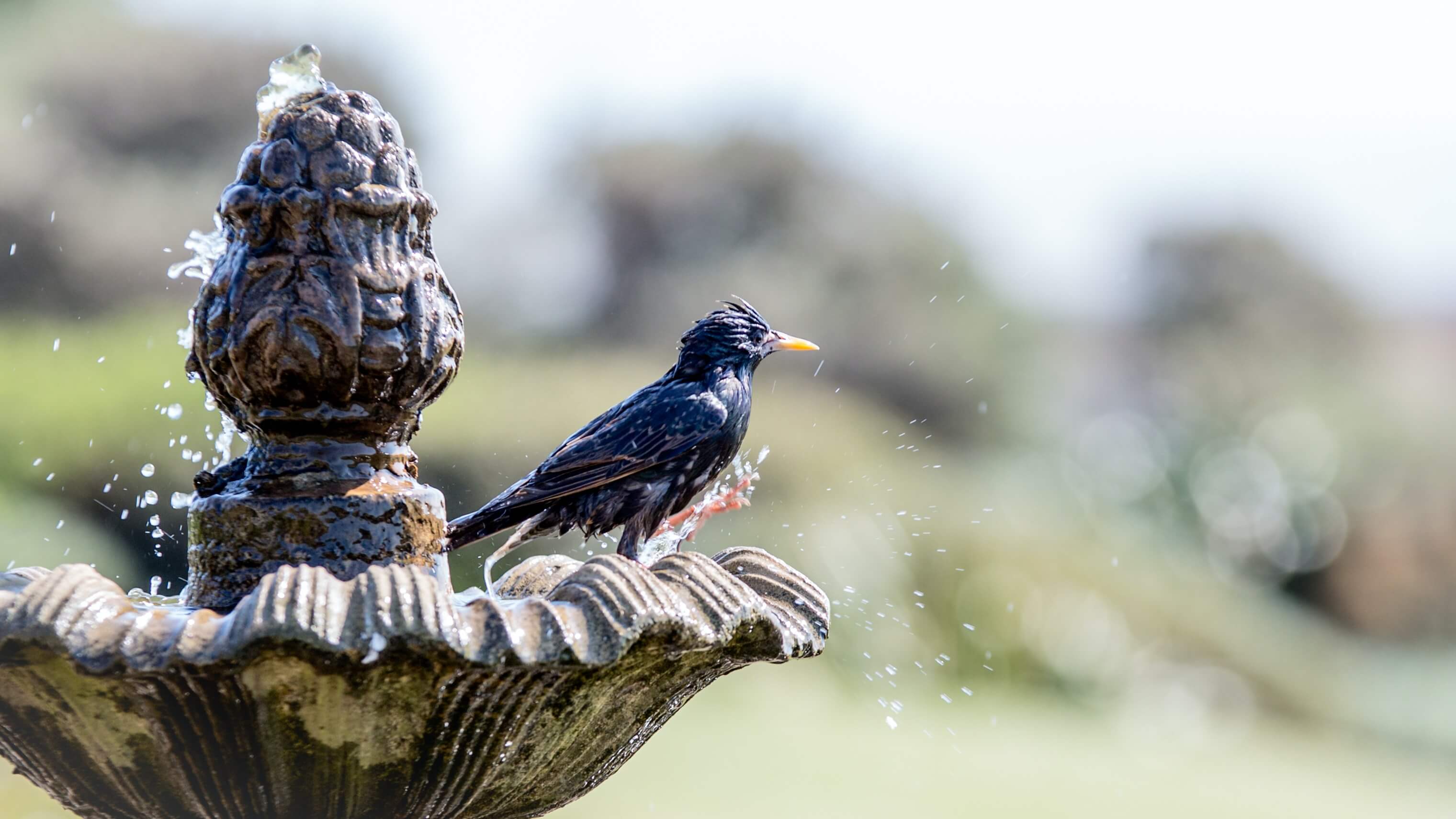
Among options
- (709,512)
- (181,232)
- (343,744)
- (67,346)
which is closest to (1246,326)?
(181,232)

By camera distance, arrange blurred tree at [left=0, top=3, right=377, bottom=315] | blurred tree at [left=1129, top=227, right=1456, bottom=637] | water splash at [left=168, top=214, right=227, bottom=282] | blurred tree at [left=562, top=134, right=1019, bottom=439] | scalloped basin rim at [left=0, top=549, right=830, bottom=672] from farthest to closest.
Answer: blurred tree at [left=1129, top=227, right=1456, bottom=637] → blurred tree at [left=562, top=134, right=1019, bottom=439] → blurred tree at [left=0, top=3, right=377, bottom=315] → water splash at [left=168, top=214, right=227, bottom=282] → scalloped basin rim at [left=0, top=549, right=830, bottom=672]

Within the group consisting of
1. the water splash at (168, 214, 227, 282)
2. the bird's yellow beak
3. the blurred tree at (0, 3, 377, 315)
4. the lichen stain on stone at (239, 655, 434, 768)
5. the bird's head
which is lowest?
the lichen stain on stone at (239, 655, 434, 768)

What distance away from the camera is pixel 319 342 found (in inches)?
97.7

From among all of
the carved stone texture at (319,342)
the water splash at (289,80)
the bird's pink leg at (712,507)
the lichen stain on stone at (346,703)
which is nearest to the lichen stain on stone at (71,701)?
the lichen stain on stone at (346,703)

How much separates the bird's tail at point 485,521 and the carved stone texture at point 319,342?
1.06 ft

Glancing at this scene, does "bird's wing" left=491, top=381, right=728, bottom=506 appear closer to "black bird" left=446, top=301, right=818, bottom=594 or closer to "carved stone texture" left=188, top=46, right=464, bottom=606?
"black bird" left=446, top=301, right=818, bottom=594

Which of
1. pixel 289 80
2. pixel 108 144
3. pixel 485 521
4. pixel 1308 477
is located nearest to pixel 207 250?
pixel 289 80

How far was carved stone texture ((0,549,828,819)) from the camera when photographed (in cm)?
201

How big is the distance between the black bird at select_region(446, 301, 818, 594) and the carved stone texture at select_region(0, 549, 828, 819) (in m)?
0.65

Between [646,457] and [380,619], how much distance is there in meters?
1.15

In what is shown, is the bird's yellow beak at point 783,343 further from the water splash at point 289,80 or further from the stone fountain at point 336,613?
the water splash at point 289,80

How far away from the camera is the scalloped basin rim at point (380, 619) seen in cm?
199

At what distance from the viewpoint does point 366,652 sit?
79.0 inches

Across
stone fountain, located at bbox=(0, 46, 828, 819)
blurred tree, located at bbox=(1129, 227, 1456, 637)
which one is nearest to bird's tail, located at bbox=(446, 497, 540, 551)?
stone fountain, located at bbox=(0, 46, 828, 819)
